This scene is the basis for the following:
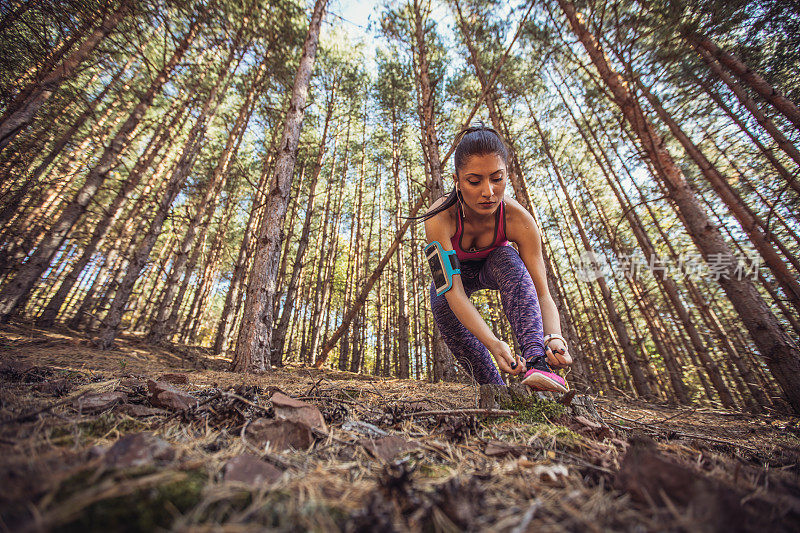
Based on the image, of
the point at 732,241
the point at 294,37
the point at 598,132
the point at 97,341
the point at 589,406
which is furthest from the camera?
the point at 732,241

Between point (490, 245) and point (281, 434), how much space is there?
1.92m

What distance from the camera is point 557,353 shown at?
5.62 feet

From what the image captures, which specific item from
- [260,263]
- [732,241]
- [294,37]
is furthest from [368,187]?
[732,241]

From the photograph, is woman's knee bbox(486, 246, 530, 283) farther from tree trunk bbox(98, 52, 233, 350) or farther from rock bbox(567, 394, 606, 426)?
tree trunk bbox(98, 52, 233, 350)

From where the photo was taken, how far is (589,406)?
5.87 feet

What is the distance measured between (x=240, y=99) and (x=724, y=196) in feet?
45.4

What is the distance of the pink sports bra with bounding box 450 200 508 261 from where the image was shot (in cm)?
226

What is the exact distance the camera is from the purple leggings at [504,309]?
188 cm

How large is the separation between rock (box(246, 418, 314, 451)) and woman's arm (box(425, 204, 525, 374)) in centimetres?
109

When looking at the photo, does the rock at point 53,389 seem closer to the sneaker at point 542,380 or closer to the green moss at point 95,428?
the green moss at point 95,428

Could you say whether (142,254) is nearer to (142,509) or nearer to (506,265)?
(506,265)

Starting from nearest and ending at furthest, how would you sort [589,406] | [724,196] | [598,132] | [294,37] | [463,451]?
1. [463,451]
2. [589,406]
3. [724,196]
4. [294,37]
5. [598,132]

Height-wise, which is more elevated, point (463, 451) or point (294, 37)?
point (294, 37)

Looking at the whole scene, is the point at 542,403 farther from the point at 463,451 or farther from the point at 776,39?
the point at 776,39
